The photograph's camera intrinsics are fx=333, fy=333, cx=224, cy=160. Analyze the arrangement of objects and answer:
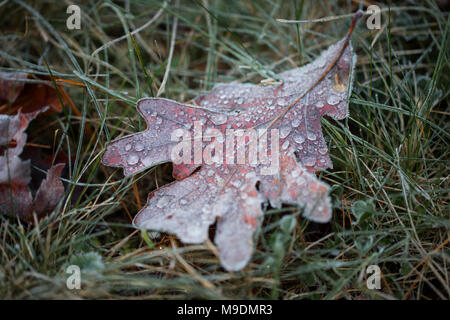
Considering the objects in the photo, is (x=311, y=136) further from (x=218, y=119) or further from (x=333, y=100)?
(x=218, y=119)

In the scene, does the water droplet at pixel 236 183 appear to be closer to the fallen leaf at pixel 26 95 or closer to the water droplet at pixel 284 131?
the water droplet at pixel 284 131

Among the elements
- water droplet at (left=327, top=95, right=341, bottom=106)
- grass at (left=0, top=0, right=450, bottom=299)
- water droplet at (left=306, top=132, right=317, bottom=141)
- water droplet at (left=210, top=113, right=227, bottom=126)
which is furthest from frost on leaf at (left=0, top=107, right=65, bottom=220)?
water droplet at (left=327, top=95, right=341, bottom=106)

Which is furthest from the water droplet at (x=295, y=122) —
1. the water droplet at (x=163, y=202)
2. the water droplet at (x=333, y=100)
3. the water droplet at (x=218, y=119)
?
the water droplet at (x=163, y=202)

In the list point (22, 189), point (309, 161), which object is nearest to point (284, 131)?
point (309, 161)

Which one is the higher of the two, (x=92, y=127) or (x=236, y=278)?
(x=92, y=127)

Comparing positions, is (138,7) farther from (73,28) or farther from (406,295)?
(406,295)

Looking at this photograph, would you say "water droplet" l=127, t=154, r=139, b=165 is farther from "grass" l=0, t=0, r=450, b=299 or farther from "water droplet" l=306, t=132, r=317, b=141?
"water droplet" l=306, t=132, r=317, b=141
